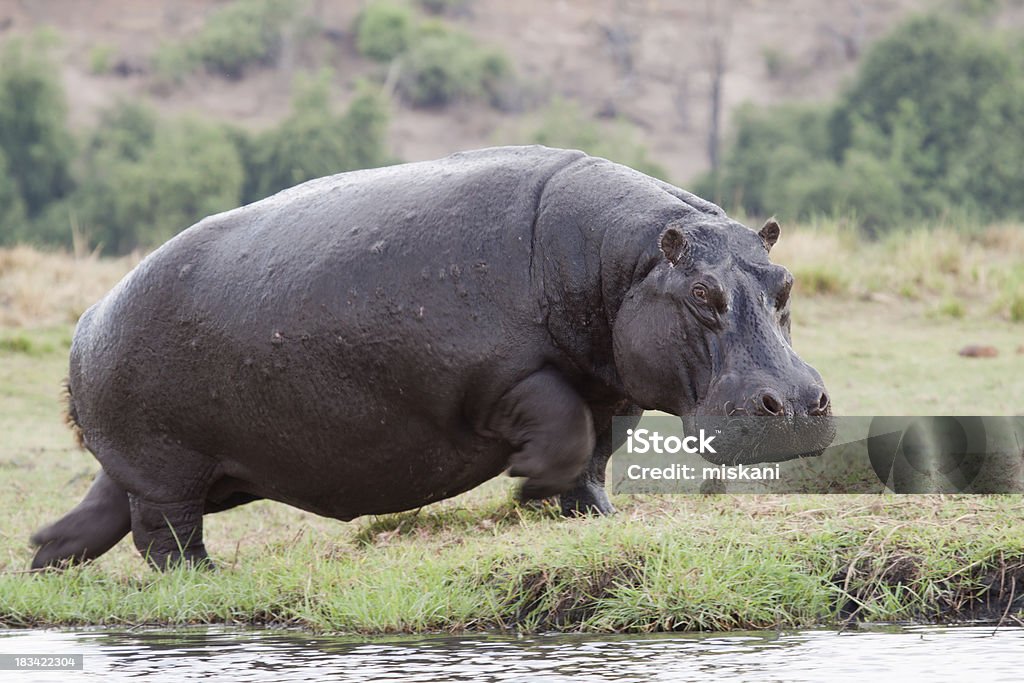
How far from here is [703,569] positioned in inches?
209

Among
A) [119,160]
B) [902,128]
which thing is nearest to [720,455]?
[902,128]

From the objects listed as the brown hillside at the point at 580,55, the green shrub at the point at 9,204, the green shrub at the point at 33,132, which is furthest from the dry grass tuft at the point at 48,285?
the brown hillside at the point at 580,55

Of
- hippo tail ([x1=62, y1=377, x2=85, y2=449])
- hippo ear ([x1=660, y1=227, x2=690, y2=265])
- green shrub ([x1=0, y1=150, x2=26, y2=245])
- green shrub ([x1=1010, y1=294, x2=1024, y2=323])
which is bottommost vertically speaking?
green shrub ([x1=0, y1=150, x2=26, y2=245])

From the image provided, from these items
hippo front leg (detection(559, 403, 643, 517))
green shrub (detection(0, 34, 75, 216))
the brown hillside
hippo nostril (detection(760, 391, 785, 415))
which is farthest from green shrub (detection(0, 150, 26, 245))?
hippo nostril (detection(760, 391, 785, 415))

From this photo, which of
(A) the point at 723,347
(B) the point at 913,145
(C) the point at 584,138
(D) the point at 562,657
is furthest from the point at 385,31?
(D) the point at 562,657

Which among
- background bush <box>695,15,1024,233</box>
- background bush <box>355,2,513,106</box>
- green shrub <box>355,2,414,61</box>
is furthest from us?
green shrub <box>355,2,414,61</box>

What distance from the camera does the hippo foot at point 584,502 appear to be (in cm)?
623

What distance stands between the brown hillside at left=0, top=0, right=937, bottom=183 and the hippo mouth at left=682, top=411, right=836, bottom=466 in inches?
1977

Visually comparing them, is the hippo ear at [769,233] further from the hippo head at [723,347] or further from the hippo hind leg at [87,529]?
the hippo hind leg at [87,529]

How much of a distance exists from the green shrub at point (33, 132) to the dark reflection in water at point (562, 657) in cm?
4386

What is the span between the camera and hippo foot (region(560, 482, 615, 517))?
623cm

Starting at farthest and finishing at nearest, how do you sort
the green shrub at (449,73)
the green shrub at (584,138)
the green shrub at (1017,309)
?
the green shrub at (449,73) < the green shrub at (584,138) < the green shrub at (1017,309)

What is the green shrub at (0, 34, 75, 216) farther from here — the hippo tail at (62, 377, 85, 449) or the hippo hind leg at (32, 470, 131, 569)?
the hippo hind leg at (32, 470, 131, 569)

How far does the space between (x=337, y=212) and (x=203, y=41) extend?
5542cm
